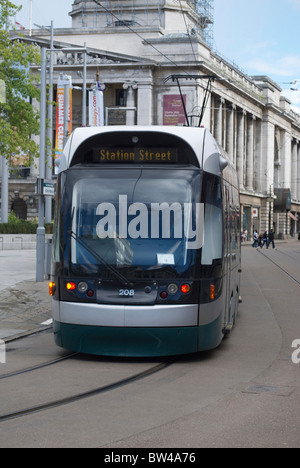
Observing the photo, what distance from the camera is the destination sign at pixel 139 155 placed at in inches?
378

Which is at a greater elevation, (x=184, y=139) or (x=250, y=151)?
(x=250, y=151)

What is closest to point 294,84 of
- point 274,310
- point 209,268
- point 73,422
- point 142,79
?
point 142,79

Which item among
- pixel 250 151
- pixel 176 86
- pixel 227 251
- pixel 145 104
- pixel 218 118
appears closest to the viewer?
pixel 227 251

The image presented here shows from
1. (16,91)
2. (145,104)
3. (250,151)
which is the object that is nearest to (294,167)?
(250,151)

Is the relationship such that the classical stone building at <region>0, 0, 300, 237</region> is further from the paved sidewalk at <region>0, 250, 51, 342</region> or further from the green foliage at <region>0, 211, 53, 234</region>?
the paved sidewalk at <region>0, 250, 51, 342</region>

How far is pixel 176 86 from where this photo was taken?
73.8 meters

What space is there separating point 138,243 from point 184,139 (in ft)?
4.85

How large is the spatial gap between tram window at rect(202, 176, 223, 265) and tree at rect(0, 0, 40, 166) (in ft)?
57.0

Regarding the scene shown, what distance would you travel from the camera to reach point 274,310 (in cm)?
1560

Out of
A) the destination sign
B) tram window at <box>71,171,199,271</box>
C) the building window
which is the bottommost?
tram window at <box>71,171,199,271</box>

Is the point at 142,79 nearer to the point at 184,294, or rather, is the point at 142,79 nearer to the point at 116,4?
the point at 116,4

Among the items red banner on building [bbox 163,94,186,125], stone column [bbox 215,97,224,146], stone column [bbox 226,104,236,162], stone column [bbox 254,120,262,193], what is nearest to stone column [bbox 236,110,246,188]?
stone column [bbox 226,104,236,162]

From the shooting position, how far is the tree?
26.1m

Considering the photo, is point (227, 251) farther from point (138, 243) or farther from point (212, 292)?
point (138, 243)
